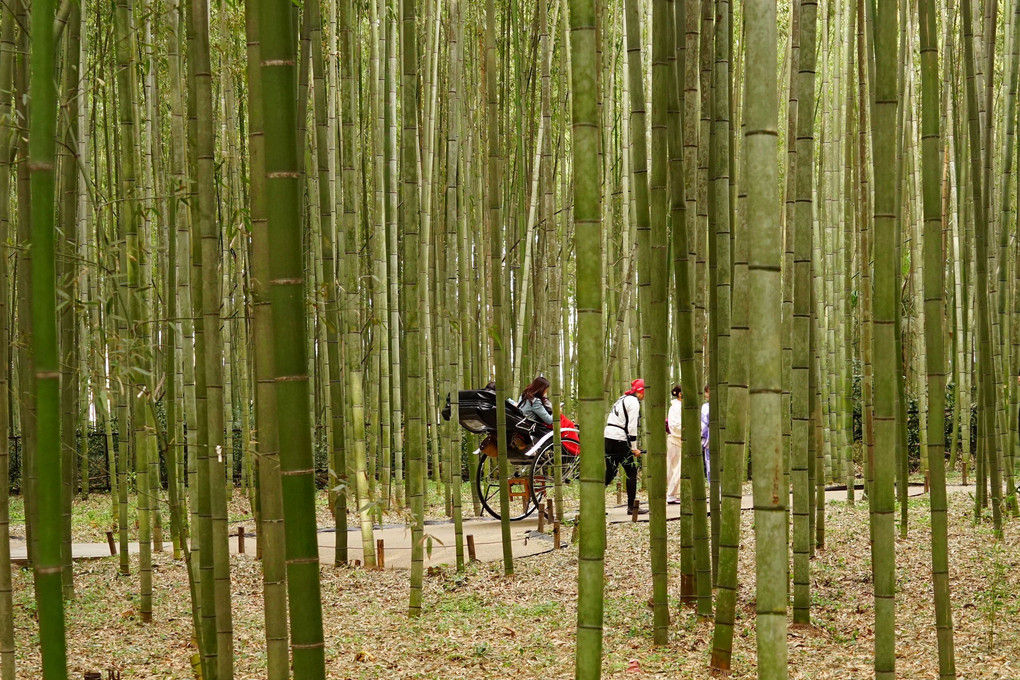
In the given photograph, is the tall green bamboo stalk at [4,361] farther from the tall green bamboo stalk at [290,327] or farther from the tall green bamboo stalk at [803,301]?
the tall green bamboo stalk at [803,301]

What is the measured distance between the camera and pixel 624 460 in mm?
6738

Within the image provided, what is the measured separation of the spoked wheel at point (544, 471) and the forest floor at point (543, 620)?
3.47 feet

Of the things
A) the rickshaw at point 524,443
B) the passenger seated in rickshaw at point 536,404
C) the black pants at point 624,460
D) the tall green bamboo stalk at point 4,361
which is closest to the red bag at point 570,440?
the rickshaw at point 524,443

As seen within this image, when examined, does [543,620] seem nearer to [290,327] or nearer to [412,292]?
[412,292]

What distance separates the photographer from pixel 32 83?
4.77 ft

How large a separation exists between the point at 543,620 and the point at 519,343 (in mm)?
3627

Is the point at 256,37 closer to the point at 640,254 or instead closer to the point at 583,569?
the point at 583,569

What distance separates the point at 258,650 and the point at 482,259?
448 cm

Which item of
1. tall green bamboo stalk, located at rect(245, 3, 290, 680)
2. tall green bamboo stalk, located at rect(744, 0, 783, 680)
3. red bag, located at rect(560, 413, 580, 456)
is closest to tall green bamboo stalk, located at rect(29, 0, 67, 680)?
tall green bamboo stalk, located at rect(245, 3, 290, 680)

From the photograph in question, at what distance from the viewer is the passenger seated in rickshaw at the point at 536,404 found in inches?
250

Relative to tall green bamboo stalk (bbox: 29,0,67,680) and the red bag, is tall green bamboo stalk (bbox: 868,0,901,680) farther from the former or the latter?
the red bag

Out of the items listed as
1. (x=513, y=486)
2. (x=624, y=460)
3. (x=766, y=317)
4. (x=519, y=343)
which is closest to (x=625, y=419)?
(x=624, y=460)

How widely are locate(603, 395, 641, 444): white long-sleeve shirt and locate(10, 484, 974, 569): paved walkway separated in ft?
1.79

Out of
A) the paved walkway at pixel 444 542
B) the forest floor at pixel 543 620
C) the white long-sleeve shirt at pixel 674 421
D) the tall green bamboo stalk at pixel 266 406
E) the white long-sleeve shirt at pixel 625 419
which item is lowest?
the paved walkway at pixel 444 542
